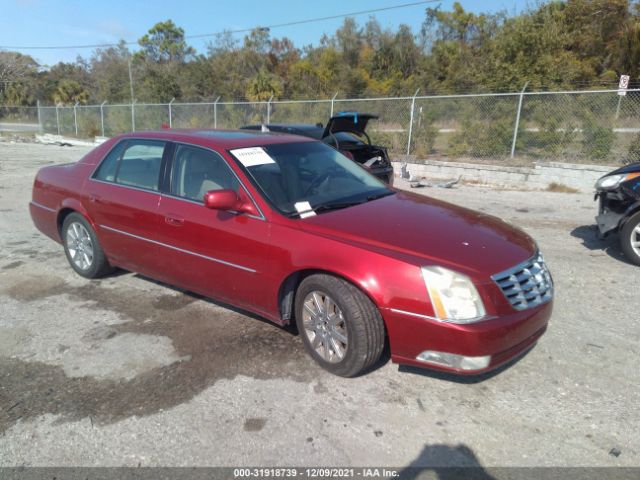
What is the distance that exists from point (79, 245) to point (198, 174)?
195cm

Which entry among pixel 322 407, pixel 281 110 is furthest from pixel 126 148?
pixel 281 110

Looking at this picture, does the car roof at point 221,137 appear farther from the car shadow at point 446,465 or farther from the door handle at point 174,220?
the car shadow at point 446,465

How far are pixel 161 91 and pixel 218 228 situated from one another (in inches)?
1360

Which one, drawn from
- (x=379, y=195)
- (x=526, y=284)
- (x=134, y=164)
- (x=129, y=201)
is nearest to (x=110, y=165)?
(x=134, y=164)

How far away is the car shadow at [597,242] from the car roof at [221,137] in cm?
416

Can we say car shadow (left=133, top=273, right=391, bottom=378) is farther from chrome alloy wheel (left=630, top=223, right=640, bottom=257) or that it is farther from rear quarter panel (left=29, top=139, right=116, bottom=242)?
chrome alloy wheel (left=630, top=223, right=640, bottom=257)

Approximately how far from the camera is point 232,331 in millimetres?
3885

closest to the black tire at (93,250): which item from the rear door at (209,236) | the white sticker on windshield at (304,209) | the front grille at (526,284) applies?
the rear door at (209,236)

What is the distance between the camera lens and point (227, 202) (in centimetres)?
343

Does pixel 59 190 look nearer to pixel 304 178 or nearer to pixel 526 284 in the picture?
pixel 304 178

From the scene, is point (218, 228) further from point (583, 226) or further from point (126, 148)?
point (583, 226)

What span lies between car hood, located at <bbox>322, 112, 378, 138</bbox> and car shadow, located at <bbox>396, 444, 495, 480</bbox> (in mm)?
6931

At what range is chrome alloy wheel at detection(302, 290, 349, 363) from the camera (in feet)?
10.2

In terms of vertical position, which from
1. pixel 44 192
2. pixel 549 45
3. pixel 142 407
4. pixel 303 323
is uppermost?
pixel 549 45
